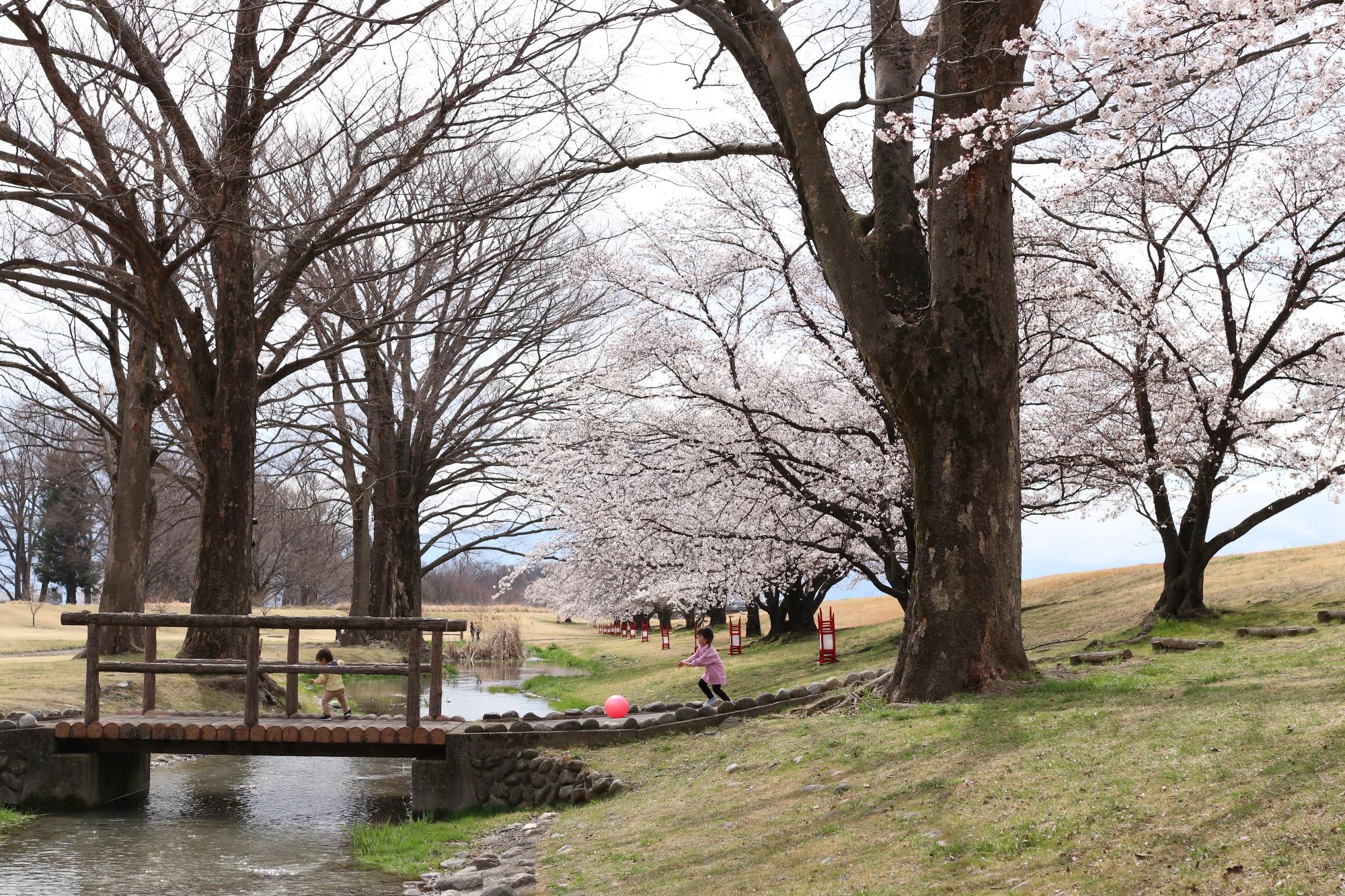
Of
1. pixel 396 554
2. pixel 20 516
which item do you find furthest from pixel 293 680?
pixel 20 516

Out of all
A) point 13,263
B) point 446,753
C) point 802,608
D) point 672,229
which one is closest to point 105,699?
point 13,263

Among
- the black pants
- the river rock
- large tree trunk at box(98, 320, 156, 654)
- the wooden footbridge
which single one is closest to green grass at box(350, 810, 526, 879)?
the river rock

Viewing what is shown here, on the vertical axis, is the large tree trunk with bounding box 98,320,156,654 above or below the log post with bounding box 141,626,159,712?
above

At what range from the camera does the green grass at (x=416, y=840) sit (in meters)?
8.34

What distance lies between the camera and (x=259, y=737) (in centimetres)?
1094

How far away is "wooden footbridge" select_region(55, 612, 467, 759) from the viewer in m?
10.8

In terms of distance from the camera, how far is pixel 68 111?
530 inches

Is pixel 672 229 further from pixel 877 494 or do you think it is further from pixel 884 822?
pixel 884 822

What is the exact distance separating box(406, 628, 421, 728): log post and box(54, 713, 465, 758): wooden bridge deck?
0.33ft

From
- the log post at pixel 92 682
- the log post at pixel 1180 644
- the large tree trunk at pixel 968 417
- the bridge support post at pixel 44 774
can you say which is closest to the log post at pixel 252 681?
the log post at pixel 92 682

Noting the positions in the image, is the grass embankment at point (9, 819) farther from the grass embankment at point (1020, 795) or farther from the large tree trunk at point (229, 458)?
the grass embankment at point (1020, 795)

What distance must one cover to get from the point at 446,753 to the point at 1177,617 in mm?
11130

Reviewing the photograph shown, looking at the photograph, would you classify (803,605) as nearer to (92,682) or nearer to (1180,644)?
(1180,644)

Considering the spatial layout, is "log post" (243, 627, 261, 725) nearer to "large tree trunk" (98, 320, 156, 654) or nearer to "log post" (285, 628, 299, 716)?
"log post" (285, 628, 299, 716)
